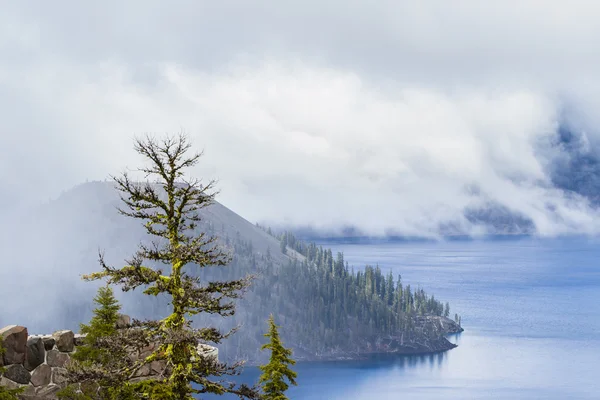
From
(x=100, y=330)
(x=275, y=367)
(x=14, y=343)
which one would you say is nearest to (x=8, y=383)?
(x=14, y=343)

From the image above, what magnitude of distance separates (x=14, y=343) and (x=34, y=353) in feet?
2.28

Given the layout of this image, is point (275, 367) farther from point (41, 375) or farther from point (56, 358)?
→ point (41, 375)

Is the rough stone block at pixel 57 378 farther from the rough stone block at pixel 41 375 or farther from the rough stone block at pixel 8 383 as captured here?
the rough stone block at pixel 8 383

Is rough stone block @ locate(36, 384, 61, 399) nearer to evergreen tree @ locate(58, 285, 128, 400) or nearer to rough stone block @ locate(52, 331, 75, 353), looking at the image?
evergreen tree @ locate(58, 285, 128, 400)

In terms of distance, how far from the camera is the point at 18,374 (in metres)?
18.3

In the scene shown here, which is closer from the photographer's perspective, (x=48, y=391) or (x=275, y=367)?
(x=48, y=391)

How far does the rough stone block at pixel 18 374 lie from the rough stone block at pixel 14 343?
13 cm

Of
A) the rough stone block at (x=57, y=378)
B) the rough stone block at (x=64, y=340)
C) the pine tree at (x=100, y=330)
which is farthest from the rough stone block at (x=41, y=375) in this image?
the pine tree at (x=100, y=330)

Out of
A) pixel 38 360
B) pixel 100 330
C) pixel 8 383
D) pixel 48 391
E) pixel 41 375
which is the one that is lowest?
pixel 48 391

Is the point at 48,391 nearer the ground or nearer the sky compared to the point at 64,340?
nearer the ground

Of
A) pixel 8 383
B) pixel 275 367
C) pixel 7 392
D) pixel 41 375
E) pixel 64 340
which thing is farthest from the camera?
pixel 275 367

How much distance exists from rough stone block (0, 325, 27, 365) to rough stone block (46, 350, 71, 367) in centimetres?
75

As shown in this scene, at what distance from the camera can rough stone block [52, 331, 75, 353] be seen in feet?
62.6

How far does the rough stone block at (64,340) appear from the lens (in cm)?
1909
